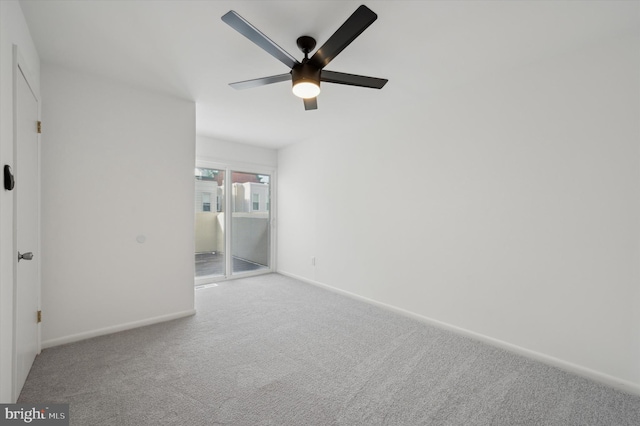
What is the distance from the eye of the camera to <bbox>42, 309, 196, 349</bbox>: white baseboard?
2455 mm

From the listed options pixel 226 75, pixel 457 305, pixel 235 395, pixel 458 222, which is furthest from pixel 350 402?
pixel 226 75

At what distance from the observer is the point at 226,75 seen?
258cm

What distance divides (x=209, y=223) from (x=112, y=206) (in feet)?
6.80

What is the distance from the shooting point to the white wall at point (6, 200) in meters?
1.47

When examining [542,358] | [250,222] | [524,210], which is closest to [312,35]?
[524,210]

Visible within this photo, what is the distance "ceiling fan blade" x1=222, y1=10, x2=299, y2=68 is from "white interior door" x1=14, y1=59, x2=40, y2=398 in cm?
139

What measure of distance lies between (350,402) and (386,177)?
2496 mm

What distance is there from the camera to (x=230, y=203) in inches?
191

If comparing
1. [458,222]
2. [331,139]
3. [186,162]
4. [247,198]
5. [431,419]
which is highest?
[331,139]

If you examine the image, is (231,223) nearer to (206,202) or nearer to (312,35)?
(206,202)

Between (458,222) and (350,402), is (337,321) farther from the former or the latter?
(458,222)

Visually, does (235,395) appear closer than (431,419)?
No

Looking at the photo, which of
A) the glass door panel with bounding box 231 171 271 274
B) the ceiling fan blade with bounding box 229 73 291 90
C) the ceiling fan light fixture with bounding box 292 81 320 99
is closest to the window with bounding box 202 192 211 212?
the glass door panel with bounding box 231 171 271 274

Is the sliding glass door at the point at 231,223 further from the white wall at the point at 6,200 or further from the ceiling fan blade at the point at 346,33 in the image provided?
the ceiling fan blade at the point at 346,33
